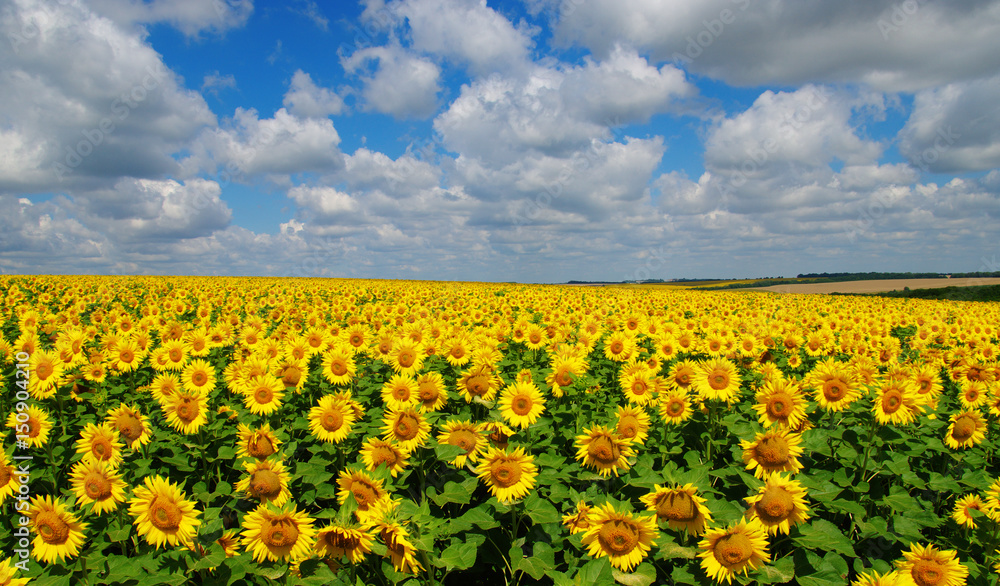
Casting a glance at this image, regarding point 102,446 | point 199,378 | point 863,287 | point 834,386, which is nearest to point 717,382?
point 834,386

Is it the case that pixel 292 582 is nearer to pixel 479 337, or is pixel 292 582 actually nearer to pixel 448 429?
pixel 448 429

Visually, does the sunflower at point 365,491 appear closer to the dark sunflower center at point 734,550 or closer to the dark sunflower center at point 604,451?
the dark sunflower center at point 604,451

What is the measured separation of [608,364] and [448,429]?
437 centimetres

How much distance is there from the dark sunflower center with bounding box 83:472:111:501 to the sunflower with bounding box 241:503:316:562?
141 cm

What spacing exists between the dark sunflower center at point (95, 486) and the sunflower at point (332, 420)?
5.10 feet

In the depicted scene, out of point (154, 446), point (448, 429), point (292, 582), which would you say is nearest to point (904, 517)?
point (448, 429)

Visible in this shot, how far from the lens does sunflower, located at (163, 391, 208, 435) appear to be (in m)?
4.85

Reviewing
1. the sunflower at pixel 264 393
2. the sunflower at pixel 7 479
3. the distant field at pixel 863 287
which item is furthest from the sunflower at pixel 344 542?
the distant field at pixel 863 287

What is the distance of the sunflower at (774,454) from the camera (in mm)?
3639

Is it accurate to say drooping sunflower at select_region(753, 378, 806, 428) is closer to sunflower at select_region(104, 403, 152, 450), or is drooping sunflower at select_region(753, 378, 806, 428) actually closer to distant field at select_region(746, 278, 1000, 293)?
sunflower at select_region(104, 403, 152, 450)

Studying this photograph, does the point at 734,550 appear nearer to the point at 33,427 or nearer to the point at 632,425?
the point at 632,425

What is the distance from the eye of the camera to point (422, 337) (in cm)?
775

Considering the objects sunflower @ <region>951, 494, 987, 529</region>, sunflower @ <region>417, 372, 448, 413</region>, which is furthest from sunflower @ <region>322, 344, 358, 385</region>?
sunflower @ <region>951, 494, 987, 529</region>

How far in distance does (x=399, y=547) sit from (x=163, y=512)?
1.71m
